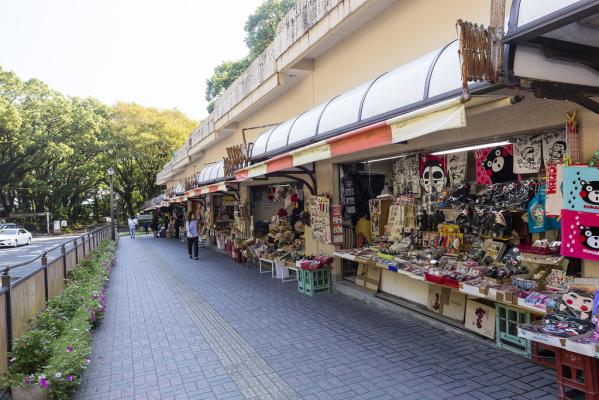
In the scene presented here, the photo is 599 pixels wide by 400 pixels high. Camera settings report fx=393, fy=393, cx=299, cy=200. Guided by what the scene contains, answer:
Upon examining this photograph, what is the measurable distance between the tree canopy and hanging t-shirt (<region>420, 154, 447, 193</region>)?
34.2 meters

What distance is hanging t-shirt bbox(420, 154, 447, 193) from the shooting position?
7117 millimetres

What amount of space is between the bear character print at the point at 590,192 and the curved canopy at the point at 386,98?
1.67m

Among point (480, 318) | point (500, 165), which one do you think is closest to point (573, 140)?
point (500, 165)

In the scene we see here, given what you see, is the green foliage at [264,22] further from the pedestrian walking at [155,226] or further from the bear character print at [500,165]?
the bear character print at [500,165]

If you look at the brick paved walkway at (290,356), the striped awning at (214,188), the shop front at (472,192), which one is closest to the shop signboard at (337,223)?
the shop front at (472,192)

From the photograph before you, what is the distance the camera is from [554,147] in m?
5.02

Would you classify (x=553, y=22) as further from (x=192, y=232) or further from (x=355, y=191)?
(x=192, y=232)

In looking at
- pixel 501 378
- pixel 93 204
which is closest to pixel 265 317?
pixel 501 378

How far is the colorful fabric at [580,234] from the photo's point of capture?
415cm

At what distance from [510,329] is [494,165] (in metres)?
2.47

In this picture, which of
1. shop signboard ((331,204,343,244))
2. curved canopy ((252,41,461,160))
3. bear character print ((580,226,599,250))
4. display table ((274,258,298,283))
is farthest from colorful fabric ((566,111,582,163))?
display table ((274,258,298,283))

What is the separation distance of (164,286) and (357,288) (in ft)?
19.4

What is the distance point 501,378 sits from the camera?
4582 mm

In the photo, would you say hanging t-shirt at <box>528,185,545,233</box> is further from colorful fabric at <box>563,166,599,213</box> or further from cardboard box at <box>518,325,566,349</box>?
cardboard box at <box>518,325,566,349</box>
